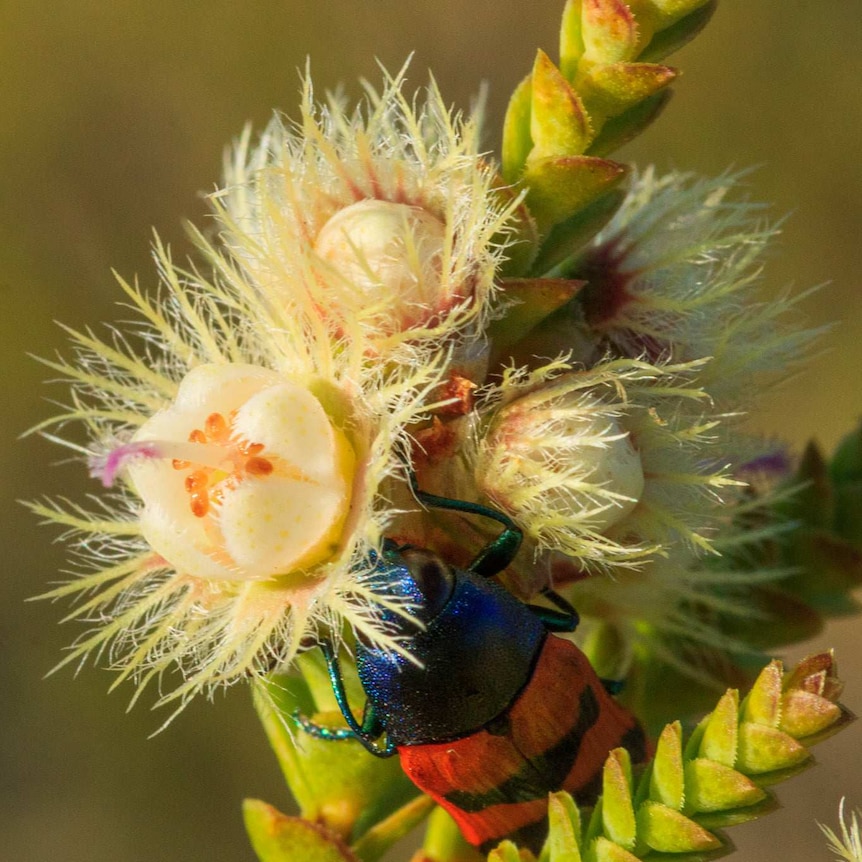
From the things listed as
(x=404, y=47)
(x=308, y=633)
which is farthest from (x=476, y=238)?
(x=404, y=47)

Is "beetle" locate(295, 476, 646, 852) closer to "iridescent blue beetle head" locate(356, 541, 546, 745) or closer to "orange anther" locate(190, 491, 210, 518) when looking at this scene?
"iridescent blue beetle head" locate(356, 541, 546, 745)

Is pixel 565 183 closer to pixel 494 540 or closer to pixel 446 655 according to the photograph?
pixel 494 540

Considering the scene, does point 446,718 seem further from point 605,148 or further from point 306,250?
point 605,148


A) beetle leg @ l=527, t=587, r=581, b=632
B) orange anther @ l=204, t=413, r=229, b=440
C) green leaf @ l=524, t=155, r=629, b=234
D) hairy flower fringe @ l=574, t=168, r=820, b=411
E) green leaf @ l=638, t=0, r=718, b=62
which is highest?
green leaf @ l=638, t=0, r=718, b=62

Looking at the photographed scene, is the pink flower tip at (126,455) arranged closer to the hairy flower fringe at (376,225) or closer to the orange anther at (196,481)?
the orange anther at (196,481)

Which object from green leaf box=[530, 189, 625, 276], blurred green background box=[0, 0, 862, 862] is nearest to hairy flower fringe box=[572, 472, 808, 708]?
green leaf box=[530, 189, 625, 276]

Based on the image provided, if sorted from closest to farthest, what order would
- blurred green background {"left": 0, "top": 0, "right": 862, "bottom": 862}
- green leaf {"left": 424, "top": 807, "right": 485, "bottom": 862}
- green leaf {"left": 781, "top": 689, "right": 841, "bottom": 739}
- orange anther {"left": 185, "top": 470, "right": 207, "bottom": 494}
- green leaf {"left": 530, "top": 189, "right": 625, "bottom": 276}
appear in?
green leaf {"left": 781, "top": 689, "right": 841, "bottom": 739}, orange anther {"left": 185, "top": 470, "right": 207, "bottom": 494}, green leaf {"left": 530, "top": 189, "right": 625, "bottom": 276}, green leaf {"left": 424, "top": 807, "right": 485, "bottom": 862}, blurred green background {"left": 0, "top": 0, "right": 862, "bottom": 862}
